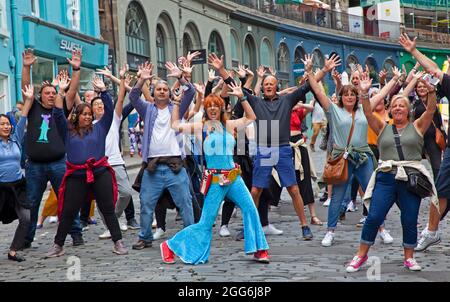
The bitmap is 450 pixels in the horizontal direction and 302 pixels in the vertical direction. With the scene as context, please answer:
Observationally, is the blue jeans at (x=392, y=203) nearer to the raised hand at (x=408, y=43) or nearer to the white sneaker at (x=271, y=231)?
the raised hand at (x=408, y=43)

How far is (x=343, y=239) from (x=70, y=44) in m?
19.1

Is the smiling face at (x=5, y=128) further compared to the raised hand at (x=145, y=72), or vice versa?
the raised hand at (x=145, y=72)

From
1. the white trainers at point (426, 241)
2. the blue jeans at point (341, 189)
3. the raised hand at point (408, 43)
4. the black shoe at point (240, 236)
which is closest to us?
the raised hand at point (408, 43)

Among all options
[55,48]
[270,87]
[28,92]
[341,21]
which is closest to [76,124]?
[28,92]

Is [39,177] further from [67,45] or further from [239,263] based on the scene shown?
[67,45]

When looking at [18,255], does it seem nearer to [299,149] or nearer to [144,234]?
[144,234]

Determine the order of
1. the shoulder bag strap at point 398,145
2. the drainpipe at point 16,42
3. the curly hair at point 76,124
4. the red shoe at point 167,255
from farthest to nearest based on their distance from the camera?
the drainpipe at point 16,42, the curly hair at point 76,124, the red shoe at point 167,255, the shoulder bag strap at point 398,145

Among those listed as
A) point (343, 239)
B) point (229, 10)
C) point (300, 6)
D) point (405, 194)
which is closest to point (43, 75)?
point (229, 10)

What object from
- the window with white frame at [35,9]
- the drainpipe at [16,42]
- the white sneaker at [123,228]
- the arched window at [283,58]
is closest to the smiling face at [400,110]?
the white sneaker at [123,228]

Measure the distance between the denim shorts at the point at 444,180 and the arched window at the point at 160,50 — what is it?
25066 millimetres

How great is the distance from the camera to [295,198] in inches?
346

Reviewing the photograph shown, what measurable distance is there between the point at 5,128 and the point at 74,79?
891 millimetres

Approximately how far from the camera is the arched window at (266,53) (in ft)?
136

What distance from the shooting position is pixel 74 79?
8172 mm
